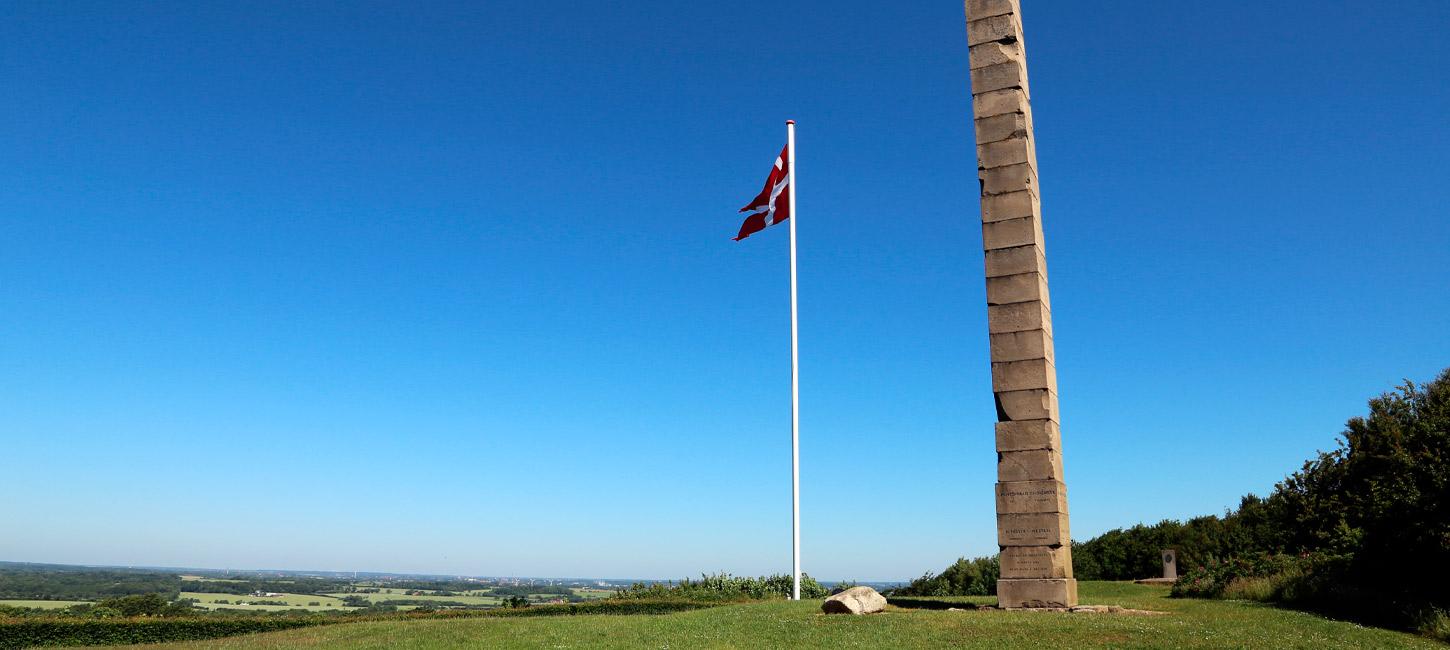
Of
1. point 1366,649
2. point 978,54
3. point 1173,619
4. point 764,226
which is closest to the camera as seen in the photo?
point 1366,649

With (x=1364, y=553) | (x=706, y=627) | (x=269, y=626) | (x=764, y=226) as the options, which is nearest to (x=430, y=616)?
(x=269, y=626)

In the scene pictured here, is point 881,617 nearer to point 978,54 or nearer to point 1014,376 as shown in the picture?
point 1014,376

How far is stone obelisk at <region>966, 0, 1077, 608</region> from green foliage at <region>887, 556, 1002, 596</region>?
15768mm

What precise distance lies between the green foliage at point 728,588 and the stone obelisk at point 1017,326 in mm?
10826

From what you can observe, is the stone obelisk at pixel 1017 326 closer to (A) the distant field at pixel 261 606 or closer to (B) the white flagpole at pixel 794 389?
(B) the white flagpole at pixel 794 389

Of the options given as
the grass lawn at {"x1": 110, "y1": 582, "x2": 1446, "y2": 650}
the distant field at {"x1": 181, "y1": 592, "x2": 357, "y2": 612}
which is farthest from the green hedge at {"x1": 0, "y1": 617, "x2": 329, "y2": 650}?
the distant field at {"x1": 181, "y1": 592, "x2": 357, "y2": 612}

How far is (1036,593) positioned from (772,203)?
50.3 ft

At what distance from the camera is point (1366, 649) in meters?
15.5

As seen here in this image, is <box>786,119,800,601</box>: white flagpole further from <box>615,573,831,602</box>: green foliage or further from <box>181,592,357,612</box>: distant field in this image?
<box>181,592,357,612</box>: distant field

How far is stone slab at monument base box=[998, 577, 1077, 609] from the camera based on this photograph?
22.0 m

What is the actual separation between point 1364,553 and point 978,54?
16481 mm

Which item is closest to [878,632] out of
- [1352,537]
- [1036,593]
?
[1036,593]

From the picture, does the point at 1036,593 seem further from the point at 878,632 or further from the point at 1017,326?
the point at 1017,326

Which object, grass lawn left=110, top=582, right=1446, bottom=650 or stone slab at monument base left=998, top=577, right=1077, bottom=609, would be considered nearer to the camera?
grass lawn left=110, top=582, right=1446, bottom=650
